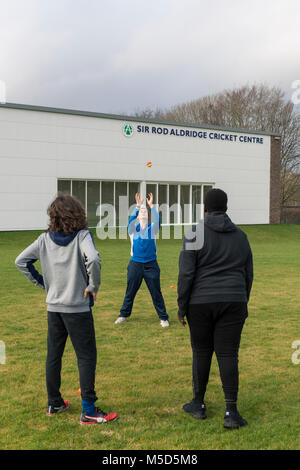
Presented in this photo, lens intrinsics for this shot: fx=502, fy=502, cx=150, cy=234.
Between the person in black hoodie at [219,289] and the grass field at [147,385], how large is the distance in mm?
398

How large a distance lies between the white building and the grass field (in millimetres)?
19925

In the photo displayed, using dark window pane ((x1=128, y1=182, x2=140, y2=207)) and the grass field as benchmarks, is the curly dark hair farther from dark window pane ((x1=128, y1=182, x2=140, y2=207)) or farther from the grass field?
dark window pane ((x1=128, y1=182, x2=140, y2=207))

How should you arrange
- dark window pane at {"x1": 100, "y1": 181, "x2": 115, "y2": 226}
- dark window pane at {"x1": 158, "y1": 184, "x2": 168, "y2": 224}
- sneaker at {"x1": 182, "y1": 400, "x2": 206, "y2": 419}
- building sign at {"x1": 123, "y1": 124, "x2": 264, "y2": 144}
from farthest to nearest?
dark window pane at {"x1": 158, "y1": 184, "x2": 168, "y2": 224} < building sign at {"x1": 123, "y1": 124, "x2": 264, "y2": 144} < dark window pane at {"x1": 100, "y1": 181, "x2": 115, "y2": 226} < sneaker at {"x1": 182, "y1": 400, "x2": 206, "y2": 419}

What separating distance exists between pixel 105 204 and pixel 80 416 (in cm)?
2798

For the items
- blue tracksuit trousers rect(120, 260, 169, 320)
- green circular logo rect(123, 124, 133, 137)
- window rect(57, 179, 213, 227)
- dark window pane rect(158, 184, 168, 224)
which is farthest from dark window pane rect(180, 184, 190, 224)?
blue tracksuit trousers rect(120, 260, 169, 320)

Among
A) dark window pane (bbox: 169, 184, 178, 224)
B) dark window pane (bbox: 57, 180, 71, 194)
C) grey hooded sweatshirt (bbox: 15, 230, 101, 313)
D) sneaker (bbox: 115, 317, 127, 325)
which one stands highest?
dark window pane (bbox: 57, 180, 71, 194)

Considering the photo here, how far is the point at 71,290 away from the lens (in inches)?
164

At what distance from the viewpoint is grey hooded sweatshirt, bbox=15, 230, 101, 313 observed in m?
4.12

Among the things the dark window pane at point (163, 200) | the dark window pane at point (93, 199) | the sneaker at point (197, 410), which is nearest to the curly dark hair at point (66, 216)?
the sneaker at point (197, 410)

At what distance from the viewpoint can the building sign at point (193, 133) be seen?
33.1 meters

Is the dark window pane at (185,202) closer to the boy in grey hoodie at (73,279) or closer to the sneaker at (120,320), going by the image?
the sneaker at (120,320)

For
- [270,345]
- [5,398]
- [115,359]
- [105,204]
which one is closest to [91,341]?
[5,398]

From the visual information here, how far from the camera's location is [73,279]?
4176 mm

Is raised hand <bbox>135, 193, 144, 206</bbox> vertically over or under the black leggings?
over
